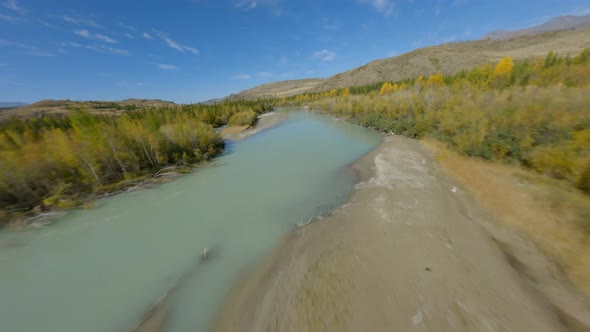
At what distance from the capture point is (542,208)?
6.89 meters

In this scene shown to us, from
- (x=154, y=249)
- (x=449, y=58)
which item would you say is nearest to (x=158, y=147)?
(x=154, y=249)

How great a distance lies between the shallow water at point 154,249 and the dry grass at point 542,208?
256 inches

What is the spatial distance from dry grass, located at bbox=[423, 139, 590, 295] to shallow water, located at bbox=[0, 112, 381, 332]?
21.4 feet

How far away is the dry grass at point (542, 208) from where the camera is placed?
17.4 feet

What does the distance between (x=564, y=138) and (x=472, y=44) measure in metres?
169

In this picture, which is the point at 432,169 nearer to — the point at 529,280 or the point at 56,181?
the point at 529,280

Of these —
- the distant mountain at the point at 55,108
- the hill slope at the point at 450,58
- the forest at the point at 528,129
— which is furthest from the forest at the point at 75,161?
the hill slope at the point at 450,58

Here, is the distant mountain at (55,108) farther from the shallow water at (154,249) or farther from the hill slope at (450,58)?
Result: the hill slope at (450,58)

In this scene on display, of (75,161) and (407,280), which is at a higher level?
(75,161)

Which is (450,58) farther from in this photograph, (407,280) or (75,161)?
(75,161)

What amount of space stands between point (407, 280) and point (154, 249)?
9815 millimetres

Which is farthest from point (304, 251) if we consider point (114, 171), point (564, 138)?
point (114, 171)

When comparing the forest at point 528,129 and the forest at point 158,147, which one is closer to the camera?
the forest at point 528,129

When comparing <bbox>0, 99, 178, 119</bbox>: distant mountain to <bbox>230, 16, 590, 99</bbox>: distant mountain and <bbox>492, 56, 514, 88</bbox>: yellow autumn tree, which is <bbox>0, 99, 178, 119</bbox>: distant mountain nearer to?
<bbox>492, 56, 514, 88</bbox>: yellow autumn tree
